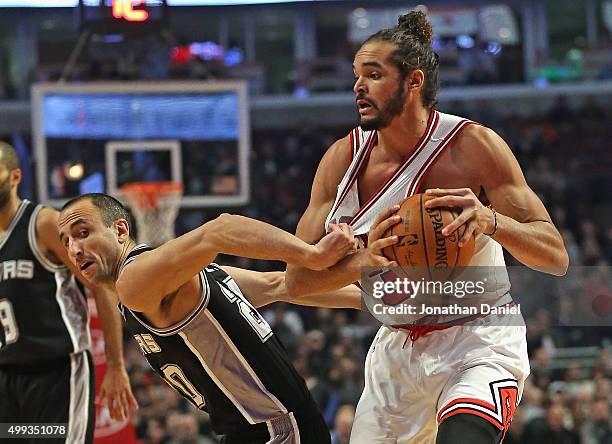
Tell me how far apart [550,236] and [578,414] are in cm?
584

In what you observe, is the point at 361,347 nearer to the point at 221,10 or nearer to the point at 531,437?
the point at 531,437

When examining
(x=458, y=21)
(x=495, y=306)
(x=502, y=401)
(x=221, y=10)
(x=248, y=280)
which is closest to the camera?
(x=502, y=401)

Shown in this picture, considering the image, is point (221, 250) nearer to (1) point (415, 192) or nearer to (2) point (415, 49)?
(1) point (415, 192)

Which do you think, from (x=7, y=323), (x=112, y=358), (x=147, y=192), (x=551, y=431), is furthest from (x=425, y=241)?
(x=147, y=192)

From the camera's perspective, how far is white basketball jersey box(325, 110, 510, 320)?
3918 mm

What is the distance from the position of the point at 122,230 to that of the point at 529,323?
719cm

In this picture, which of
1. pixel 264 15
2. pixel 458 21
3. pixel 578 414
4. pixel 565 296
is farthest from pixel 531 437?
pixel 264 15

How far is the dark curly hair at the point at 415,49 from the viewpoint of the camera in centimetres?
393

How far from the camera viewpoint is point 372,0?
20.0 meters

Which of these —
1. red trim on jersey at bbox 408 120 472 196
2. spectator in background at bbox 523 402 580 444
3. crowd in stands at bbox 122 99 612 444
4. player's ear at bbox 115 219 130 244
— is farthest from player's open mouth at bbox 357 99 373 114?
spectator in background at bbox 523 402 580 444

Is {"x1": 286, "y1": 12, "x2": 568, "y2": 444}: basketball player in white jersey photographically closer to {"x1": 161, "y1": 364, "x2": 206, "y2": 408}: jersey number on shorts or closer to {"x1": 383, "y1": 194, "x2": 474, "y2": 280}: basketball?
{"x1": 383, "y1": 194, "x2": 474, "y2": 280}: basketball

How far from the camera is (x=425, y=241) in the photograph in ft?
11.5

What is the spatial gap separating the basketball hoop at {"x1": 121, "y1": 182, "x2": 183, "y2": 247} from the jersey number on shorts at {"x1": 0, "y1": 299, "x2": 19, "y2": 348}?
15.9 ft

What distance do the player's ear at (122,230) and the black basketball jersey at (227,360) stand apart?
0.27m
